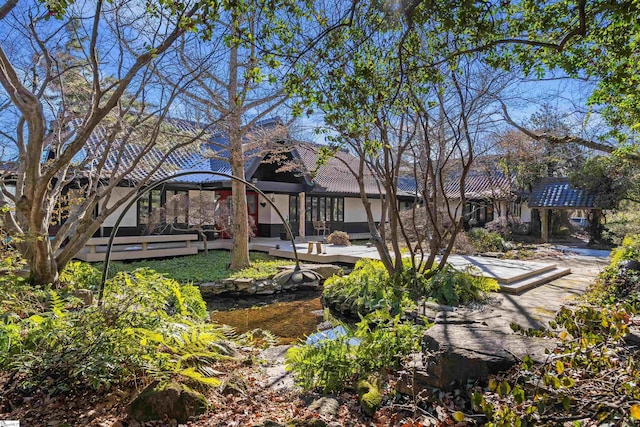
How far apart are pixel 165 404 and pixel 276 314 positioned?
4.63m

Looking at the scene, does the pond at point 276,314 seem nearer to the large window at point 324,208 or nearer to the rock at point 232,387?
the rock at point 232,387

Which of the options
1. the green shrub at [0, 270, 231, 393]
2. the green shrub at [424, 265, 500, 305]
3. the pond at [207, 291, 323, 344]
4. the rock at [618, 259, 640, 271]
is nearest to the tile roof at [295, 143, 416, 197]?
the pond at [207, 291, 323, 344]

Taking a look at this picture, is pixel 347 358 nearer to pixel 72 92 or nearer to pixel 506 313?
pixel 506 313

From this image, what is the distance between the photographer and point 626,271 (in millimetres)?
5828

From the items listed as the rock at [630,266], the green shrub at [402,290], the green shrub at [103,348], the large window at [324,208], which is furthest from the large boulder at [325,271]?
the large window at [324,208]

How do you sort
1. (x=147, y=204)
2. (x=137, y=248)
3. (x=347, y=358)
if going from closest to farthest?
(x=347, y=358) < (x=137, y=248) < (x=147, y=204)

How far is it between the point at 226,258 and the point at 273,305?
15.6 ft

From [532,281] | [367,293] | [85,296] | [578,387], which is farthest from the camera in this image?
[532,281]

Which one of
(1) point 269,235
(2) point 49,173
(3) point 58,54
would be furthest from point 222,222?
(2) point 49,173

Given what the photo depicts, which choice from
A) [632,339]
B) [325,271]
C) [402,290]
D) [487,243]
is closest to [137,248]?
[325,271]

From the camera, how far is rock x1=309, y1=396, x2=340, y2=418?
272 centimetres

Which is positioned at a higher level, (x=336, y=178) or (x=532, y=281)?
(x=336, y=178)

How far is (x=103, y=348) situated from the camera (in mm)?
2748

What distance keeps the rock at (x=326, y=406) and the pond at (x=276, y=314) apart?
2.48m
